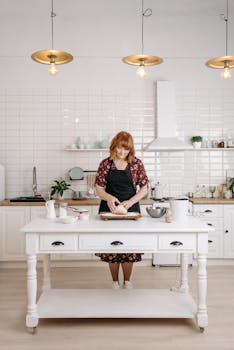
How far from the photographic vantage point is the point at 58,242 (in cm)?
308

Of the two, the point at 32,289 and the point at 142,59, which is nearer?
the point at 32,289

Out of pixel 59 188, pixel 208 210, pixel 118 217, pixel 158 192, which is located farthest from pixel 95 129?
pixel 118 217

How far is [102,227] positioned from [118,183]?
91cm

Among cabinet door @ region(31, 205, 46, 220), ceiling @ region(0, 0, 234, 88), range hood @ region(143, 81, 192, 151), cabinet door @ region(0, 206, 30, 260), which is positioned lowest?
cabinet door @ region(0, 206, 30, 260)

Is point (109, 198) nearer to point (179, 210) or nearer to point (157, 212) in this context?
point (157, 212)

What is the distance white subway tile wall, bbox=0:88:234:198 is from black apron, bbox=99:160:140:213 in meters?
1.90

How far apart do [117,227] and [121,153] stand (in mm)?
967

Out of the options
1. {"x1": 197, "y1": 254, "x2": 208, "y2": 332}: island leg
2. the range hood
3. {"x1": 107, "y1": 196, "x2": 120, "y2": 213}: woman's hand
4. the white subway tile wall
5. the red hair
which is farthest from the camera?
the white subway tile wall

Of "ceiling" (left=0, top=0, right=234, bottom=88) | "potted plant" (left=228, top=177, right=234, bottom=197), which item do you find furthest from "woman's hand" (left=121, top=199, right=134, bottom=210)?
"ceiling" (left=0, top=0, right=234, bottom=88)

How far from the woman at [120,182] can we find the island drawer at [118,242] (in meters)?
0.71

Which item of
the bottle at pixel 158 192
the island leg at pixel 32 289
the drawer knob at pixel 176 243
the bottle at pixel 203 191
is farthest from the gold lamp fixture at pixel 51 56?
the bottle at pixel 203 191

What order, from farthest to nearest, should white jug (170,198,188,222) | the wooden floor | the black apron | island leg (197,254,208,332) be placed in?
the black apron → white jug (170,198,188,222) → island leg (197,254,208,332) → the wooden floor

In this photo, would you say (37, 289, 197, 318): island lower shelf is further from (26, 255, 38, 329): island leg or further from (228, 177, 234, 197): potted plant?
(228, 177, 234, 197): potted plant

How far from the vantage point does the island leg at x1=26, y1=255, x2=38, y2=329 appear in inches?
120
